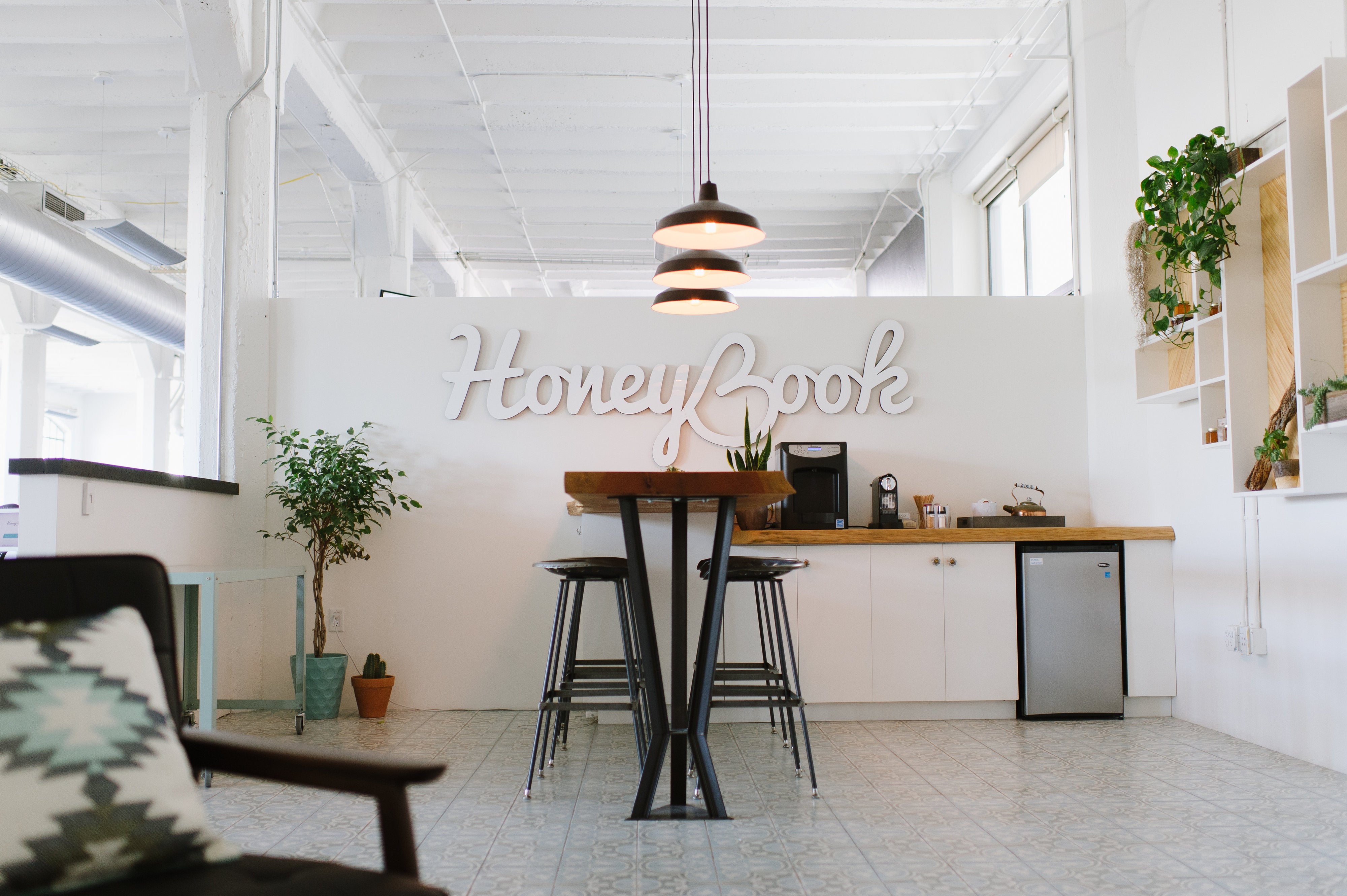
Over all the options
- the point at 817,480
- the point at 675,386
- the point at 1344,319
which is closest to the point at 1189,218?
the point at 1344,319

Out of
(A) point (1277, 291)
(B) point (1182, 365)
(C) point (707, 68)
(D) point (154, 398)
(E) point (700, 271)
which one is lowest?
(B) point (1182, 365)

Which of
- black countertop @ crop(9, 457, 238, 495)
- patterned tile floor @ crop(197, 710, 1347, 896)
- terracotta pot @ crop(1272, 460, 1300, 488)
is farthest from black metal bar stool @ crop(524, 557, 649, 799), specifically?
terracotta pot @ crop(1272, 460, 1300, 488)

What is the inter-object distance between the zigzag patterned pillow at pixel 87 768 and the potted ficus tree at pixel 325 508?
3.25 meters

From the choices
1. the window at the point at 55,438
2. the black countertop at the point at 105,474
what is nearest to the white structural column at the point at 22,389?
the window at the point at 55,438

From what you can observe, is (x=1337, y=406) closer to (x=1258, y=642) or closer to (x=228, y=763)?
(x=1258, y=642)

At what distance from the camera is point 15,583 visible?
1494 mm

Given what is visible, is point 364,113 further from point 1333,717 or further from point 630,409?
point 1333,717

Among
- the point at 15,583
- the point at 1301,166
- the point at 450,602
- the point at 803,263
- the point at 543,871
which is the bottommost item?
the point at 543,871

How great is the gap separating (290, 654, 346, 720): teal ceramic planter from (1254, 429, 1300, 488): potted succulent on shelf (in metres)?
3.93

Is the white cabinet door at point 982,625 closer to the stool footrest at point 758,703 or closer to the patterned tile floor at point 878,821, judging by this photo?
Result: the patterned tile floor at point 878,821

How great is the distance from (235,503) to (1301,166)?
4620 mm

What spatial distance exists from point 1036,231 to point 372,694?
16.7ft

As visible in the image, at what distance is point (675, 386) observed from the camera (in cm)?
518

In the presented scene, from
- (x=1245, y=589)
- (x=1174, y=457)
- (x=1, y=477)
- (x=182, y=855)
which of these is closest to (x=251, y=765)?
(x=182, y=855)
